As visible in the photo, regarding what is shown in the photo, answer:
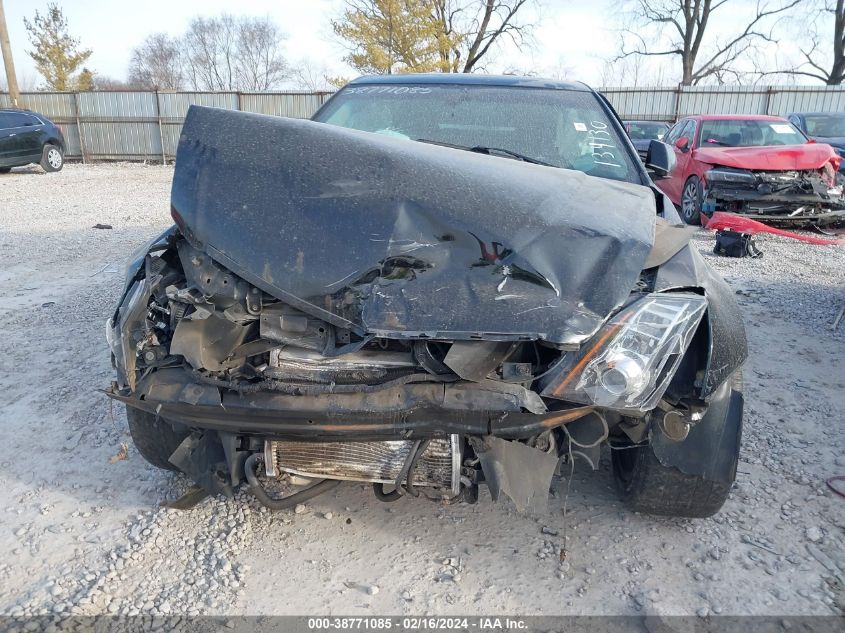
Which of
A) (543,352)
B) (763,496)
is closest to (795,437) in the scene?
(763,496)

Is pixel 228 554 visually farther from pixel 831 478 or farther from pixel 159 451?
pixel 831 478

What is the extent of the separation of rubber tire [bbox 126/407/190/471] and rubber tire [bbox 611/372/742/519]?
68.6 inches

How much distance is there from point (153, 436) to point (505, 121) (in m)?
2.28

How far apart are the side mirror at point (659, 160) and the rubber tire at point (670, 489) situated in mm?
1533

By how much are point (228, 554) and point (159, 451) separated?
1.88 feet

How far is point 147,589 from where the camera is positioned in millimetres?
2070

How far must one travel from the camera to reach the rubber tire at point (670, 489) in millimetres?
2230

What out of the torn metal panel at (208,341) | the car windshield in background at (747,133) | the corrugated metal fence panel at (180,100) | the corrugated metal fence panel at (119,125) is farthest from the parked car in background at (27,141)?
the torn metal panel at (208,341)

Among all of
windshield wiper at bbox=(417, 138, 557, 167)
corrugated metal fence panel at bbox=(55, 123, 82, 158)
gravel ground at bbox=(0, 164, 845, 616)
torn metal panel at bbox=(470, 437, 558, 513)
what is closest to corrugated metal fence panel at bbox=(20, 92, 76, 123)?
corrugated metal fence panel at bbox=(55, 123, 82, 158)

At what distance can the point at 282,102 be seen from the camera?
18.7m

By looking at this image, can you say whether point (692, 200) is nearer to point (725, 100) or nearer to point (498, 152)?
point (498, 152)

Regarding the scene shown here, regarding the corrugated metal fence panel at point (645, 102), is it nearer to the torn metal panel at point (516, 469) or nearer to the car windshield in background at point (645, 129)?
the car windshield in background at point (645, 129)

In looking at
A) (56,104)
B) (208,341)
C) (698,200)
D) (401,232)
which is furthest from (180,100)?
(401,232)

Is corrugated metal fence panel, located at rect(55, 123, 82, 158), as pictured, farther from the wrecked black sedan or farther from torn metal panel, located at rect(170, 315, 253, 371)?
torn metal panel, located at rect(170, 315, 253, 371)
